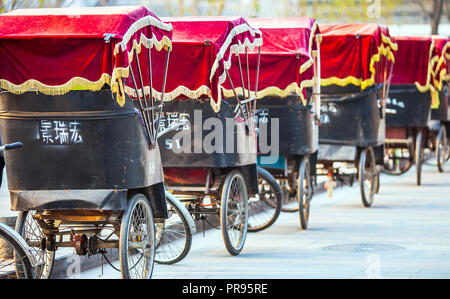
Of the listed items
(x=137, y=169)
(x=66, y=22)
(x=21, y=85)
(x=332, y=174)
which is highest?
(x=66, y=22)

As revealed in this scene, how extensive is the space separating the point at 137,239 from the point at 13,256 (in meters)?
1.03

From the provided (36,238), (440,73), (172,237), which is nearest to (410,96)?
(440,73)

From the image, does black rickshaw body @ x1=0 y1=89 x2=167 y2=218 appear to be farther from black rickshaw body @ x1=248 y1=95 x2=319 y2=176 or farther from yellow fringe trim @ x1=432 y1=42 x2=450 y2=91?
yellow fringe trim @ x1=432 y1=42 x2=450 y2=91

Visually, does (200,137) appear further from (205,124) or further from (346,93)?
(346,93)

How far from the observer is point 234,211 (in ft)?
31.8

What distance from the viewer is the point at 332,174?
533 inches

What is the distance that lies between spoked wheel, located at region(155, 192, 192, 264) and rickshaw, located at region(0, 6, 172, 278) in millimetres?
1470

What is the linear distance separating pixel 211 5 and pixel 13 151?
683 inches

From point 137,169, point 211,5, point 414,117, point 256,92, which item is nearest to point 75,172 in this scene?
point 137,169

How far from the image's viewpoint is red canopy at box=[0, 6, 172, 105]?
7.00 metres

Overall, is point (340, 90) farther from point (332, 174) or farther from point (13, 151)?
point (13, 151)

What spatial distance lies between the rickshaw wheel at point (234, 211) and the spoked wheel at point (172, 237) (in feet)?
1.44

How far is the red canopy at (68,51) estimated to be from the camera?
23.0 feet

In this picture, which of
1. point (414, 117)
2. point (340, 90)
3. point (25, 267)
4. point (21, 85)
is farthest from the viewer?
point (414, 117)
